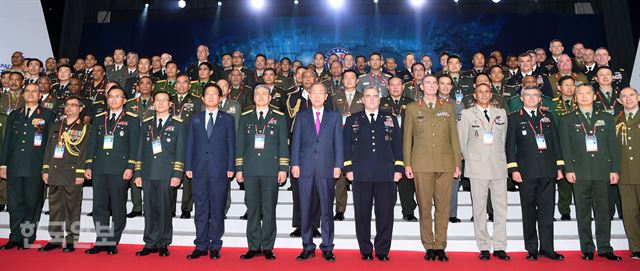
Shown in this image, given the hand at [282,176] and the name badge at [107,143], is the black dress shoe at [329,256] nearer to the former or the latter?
the hand at [282,176]

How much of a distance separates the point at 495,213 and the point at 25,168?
5.32m

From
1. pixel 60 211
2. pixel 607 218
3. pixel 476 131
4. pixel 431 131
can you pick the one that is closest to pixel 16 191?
pixel 60 211

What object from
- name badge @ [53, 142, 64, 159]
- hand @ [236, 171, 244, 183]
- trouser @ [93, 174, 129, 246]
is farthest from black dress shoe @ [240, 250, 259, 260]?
name badge @ [53, 142, 64, 159]

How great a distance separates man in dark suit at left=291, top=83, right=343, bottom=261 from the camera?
504cm

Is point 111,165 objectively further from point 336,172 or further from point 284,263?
point 336,172

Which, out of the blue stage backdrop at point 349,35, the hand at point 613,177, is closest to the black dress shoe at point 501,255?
the hand at point 613,177

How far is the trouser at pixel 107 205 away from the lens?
5375 millimetres

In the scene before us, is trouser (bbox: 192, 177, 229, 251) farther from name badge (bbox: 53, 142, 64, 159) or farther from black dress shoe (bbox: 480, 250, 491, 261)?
black dress shoe (bbox: 480, 250, 491, 261)

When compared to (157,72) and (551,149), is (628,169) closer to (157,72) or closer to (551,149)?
(551,149)

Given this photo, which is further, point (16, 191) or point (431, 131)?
point (16, 191)

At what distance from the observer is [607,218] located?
5.15m

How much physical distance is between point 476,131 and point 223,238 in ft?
9.87

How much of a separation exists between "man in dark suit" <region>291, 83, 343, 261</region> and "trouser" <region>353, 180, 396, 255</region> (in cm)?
28

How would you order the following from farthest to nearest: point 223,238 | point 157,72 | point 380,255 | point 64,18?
point 64,18
point 157,72
point 223,238
point 380,255
